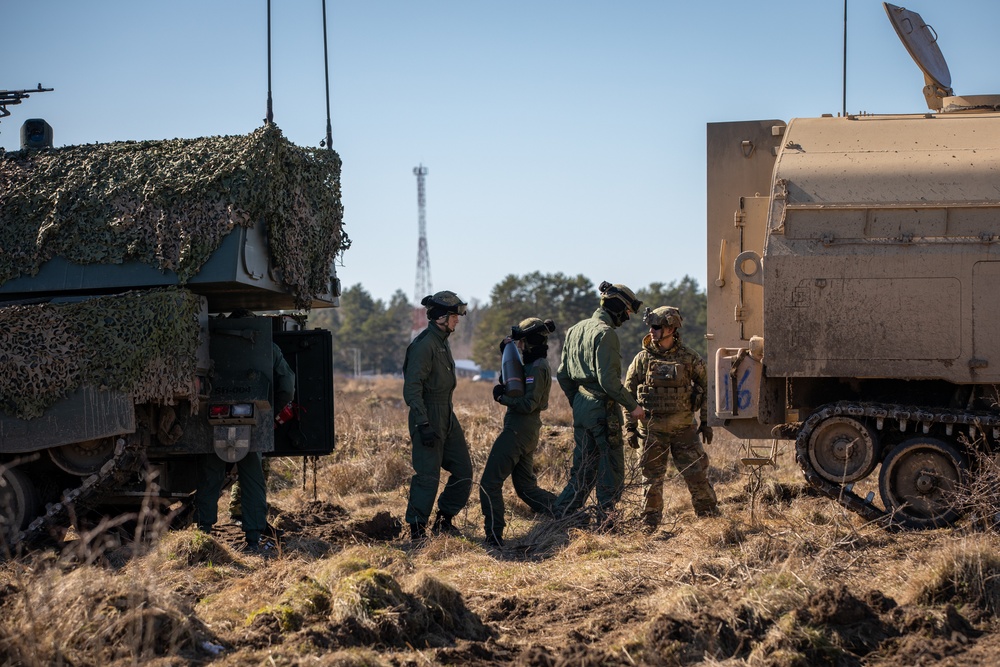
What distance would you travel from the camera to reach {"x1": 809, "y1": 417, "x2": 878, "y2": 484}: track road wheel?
26.3 feet

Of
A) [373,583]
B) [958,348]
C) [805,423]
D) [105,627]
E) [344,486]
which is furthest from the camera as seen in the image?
[344,486]

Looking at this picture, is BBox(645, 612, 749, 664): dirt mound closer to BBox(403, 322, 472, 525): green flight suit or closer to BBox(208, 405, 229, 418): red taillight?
BBox(403, 322, 472, 525): green flight suit

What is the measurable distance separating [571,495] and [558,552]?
1.27 m

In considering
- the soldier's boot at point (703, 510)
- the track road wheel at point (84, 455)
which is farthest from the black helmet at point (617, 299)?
the track road wheel at point (84, 455)

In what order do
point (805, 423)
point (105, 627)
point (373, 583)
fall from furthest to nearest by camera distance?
point (805, 423)
point (373, 583)
point (105, 627)

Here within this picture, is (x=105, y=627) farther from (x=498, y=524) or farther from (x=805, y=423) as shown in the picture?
(x=805, y=423)

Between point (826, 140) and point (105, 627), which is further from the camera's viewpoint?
point (826, 140)

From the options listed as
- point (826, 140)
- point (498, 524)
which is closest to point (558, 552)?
point (498, 524)

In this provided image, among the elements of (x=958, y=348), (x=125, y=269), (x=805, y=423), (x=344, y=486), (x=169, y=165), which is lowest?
(x=344, y=486)

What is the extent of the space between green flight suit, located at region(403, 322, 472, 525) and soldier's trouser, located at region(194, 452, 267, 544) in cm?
114

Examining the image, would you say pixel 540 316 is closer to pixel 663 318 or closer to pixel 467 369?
pixel 467 369

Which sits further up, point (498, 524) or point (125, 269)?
point (125, 269)

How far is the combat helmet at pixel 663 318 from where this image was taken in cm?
902

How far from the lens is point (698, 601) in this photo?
5730mm
